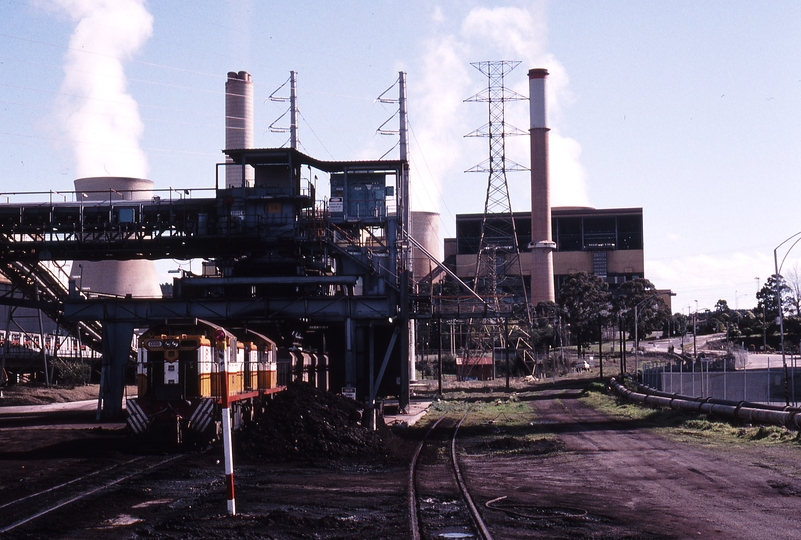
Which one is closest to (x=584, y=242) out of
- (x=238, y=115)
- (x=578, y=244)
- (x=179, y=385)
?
(x=578, y=244)

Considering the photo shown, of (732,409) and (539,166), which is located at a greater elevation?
(539,166)

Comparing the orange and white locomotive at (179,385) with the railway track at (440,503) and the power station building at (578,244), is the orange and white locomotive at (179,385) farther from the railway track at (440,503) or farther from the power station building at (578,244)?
the power station building at (578,244)

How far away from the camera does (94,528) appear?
479 inches

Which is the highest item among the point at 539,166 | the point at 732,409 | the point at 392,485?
the point at 539,166

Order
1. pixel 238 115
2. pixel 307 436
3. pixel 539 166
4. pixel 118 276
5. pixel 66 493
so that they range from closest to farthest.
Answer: pixel 66 493
pixel 307 436
pixel 118 276
pixel 238 115
pixel 539 166

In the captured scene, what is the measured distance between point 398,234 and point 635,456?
27440mm

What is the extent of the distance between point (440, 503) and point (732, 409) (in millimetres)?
21299

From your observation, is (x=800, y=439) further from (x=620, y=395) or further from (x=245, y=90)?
(x=245, y=90)

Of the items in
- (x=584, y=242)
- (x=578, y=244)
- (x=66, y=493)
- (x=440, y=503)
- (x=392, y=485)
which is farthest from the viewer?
(x=578, y=244)

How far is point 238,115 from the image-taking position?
7975 cm

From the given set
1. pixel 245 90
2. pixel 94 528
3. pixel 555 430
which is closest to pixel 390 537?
pixel 94 528

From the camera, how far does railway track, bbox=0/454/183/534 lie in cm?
1294

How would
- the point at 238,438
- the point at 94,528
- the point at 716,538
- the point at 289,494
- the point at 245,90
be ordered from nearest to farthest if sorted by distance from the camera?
1. the point at 716,538
2. the point at 94,528
3. the point at 289,494
4. the point at 238,438
5. the point at 245,90

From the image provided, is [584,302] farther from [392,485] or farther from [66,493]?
[66,493]
